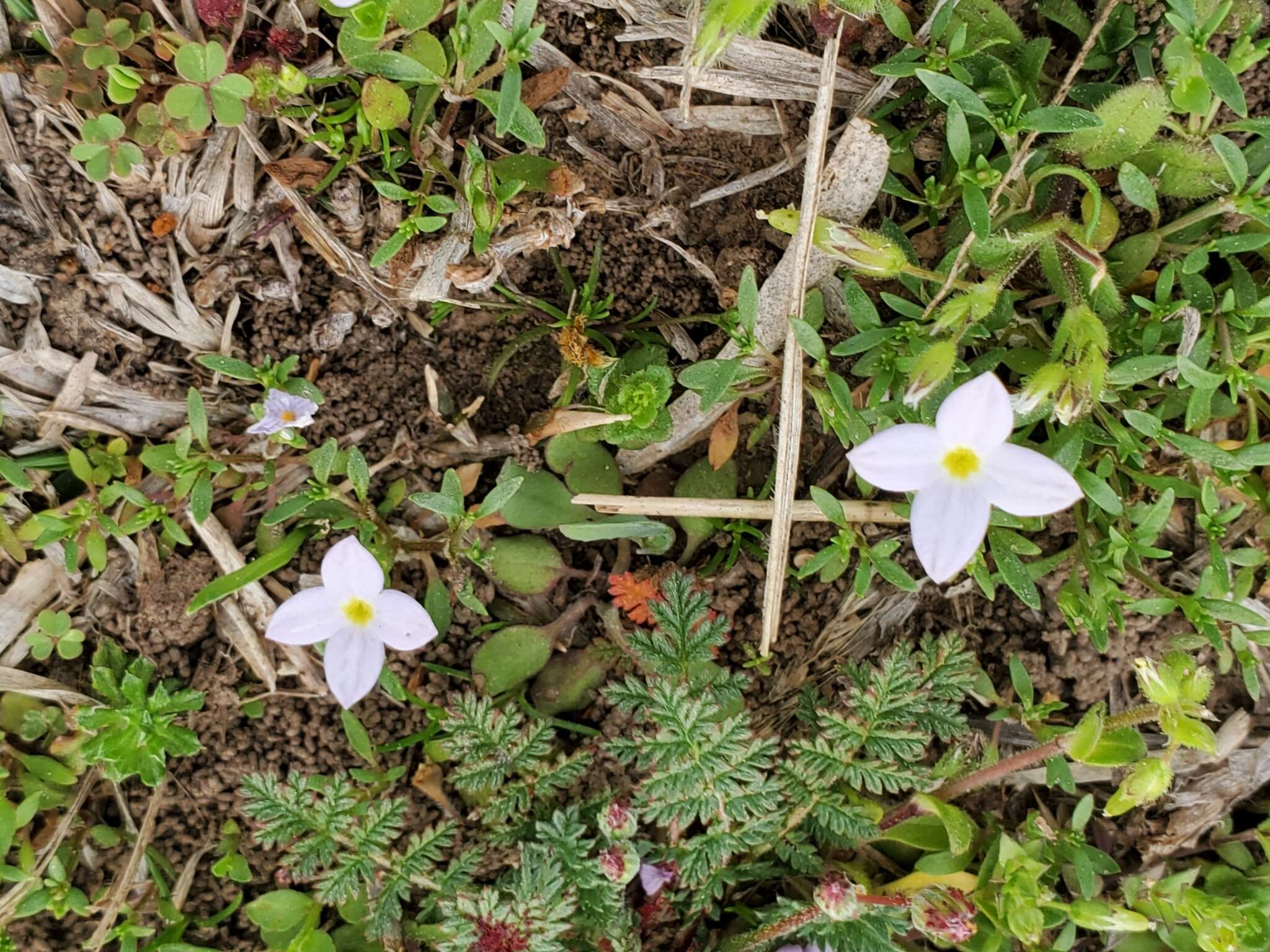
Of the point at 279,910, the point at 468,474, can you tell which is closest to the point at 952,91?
the point at 468,474

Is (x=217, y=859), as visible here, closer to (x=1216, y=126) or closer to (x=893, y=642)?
(x=893, y=642)

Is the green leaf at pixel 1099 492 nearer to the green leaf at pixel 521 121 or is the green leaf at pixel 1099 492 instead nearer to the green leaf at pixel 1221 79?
the green leaf at pixel 1221 79

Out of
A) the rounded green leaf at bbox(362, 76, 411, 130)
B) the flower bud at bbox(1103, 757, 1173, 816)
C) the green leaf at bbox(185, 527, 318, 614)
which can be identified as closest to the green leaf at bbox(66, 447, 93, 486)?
the green leaf at bbox(185, 527, 318, 614)

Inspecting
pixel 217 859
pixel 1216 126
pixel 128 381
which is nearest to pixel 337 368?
pixel 128 381

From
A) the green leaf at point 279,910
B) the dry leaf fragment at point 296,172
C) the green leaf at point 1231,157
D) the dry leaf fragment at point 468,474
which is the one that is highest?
the green leaf at point 1231,157

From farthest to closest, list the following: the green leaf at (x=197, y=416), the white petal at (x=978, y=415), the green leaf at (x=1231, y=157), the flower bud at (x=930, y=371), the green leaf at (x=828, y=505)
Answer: the green leaf at (x=197, y=416) → the green leaf at (x=828, y=505) → the green leaf at (x=1231, y=157) → the flower bud at (x=930, y=371) → the white petal at (x=978, y=415)

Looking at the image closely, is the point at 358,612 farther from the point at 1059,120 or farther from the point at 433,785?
the point at 1059,120

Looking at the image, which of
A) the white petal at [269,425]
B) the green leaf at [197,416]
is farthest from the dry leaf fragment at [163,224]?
the white petal at [269,425]
